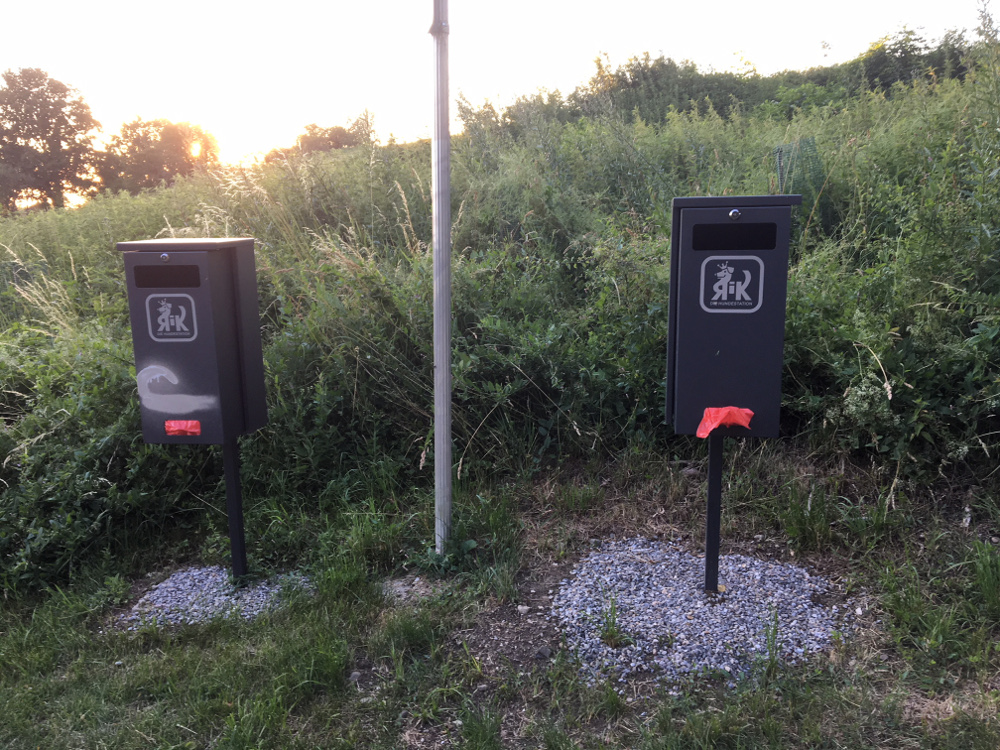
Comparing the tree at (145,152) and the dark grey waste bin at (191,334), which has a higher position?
the tree at (145,152)

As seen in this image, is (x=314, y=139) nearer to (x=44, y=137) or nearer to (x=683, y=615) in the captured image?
(x=683, y=615)

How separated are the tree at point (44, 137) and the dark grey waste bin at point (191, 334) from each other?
100 feet

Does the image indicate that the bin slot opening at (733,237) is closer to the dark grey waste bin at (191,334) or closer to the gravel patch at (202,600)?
the dark grey waste bin at (191,334)

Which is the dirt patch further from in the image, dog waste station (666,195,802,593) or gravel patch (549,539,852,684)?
dog waste station (666,195,802,593)

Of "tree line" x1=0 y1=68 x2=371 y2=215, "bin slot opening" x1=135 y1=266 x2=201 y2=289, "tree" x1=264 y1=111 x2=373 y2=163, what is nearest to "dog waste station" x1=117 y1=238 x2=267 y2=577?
"bin slot opening" x1=135 y1=266 x2=201 y2=289

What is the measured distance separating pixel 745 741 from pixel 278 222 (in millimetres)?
5364

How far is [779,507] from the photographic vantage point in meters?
3.46

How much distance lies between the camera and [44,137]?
95.1 ft

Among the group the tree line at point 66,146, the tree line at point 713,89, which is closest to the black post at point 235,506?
the tree line at point 713,89

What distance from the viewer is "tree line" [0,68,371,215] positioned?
28078mm

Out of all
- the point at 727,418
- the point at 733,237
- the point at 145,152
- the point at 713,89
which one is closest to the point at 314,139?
the point at 713,89

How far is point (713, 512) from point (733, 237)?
1159 mm

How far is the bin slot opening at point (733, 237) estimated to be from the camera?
101 inches

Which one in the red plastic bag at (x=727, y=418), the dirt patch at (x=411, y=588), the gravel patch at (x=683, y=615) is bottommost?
the dirt patch at (x=411, y=588)
